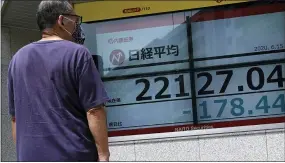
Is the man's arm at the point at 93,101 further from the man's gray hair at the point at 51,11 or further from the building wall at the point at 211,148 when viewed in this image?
the building wall at the point at 211,148

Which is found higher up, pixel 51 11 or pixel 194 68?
pixel 51 11

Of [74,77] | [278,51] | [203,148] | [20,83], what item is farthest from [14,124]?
[278,51]

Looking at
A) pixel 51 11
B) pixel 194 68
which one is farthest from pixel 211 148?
pixel 51 11

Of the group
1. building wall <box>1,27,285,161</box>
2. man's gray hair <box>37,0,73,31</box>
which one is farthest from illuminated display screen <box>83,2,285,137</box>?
man's gray hair <box>37,0,73,31</box>

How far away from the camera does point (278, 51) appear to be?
7898 mm

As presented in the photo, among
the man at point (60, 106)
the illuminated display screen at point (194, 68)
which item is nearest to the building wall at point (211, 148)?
the illuminated display screen at point (194, 68)

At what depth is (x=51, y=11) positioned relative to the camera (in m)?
3.34

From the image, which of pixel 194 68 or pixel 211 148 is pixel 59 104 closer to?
pixel 211 148

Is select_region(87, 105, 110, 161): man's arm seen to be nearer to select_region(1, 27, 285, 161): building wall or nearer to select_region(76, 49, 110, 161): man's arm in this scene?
select_region(76, 49, 110, 161): man's arm

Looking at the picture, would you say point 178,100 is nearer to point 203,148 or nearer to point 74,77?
point 203,148

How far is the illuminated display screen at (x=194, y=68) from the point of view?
7.94 meters

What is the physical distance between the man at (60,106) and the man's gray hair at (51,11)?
13 centimetres

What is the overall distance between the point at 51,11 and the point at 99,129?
2.38 feet

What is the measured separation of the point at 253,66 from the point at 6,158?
370 cm
